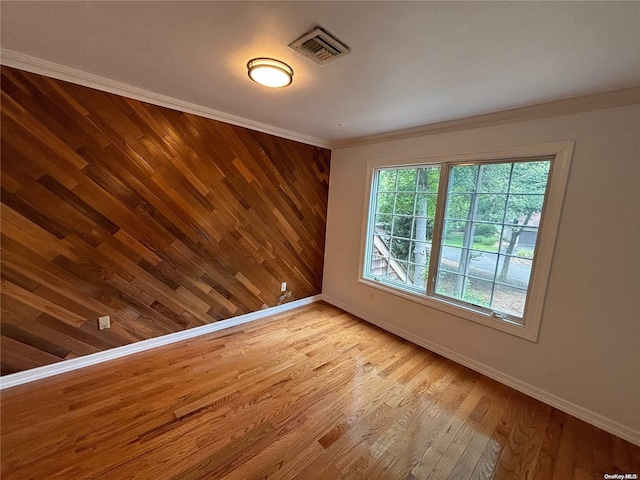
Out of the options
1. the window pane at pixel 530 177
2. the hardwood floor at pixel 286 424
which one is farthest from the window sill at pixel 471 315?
the window pane at pixel 530 177

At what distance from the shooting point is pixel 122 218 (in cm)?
229

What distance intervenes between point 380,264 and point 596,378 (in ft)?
6.85

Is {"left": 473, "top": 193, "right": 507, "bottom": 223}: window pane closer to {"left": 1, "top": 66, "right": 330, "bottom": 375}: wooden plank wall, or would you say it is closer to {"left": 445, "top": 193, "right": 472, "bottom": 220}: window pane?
{"left": 445, "top": 193, "right": 472, "bottom": 220}: window pane

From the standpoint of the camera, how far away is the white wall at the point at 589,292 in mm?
1771

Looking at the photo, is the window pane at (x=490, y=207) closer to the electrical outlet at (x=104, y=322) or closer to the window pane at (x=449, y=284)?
the window pane at (x=449, y=284)

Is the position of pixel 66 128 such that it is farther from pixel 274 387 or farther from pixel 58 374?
pixel 274 387

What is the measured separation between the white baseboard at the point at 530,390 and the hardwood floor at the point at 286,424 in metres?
0.07

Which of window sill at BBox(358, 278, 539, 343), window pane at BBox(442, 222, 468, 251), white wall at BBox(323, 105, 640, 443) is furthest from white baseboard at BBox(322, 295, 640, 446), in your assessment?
window pane at BBox(442, 222, 468, 251)

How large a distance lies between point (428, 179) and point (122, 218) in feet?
10.1

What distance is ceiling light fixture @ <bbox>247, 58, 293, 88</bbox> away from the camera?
65.2 inches

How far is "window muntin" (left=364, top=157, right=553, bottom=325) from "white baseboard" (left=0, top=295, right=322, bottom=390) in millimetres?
1777

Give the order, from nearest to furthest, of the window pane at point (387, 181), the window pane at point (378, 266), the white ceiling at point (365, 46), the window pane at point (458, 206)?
the white ceiling at point (365, 46) → the window pane at point (458, 206) → the window pane at point (387, 181) → the window pane at point (378, 266)

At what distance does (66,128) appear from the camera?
1.99 meters

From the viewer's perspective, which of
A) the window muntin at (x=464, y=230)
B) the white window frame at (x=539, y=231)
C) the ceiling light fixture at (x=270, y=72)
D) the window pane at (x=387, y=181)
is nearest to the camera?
the ceiling light fixture at (x=270, y=72)
